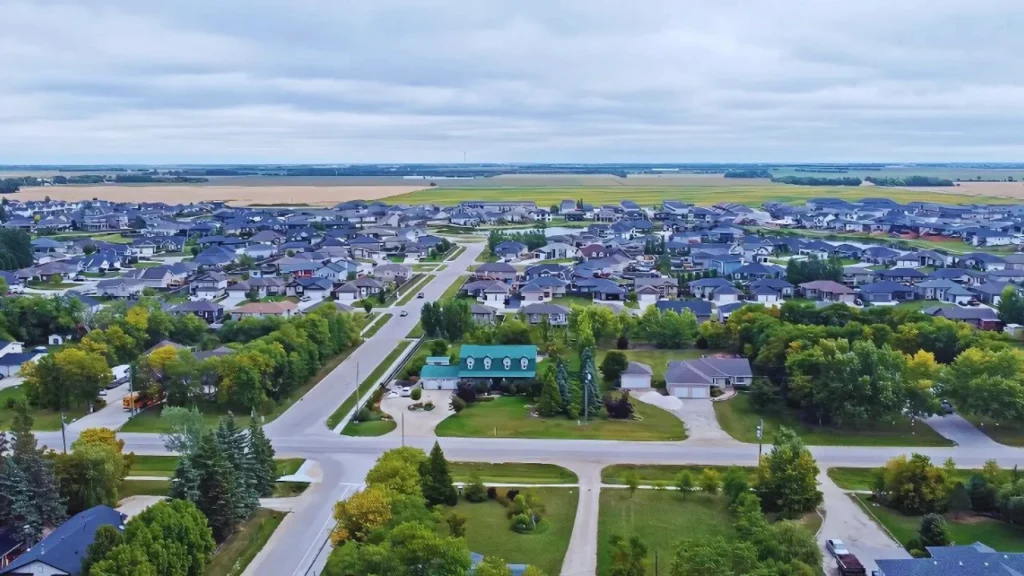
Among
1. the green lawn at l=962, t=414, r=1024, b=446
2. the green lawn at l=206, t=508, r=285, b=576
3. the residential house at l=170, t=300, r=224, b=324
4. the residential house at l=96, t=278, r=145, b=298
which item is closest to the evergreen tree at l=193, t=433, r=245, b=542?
the green lawn at l=206, t=508, r=285, b=576

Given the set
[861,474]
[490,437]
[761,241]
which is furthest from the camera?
[761,241]

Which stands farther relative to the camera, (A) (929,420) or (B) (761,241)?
(B) (761,241)

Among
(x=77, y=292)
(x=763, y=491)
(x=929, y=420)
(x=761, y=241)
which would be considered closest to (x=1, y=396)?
(x=77, y=292)

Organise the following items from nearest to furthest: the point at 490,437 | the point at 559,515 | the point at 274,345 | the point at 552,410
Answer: the point at 559,515
the point at 490,437
the point at 552,410
the point at 274,345

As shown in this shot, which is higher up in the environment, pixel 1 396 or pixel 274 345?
pixel 274 345

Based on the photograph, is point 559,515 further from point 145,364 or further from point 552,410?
point 145,364

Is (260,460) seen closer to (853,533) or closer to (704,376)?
(853,533)

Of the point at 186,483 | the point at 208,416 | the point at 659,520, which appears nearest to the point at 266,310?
the point at 208,416

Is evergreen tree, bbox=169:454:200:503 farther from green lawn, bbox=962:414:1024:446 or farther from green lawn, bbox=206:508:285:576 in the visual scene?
green lawn, bbox=962:414:1024:446
